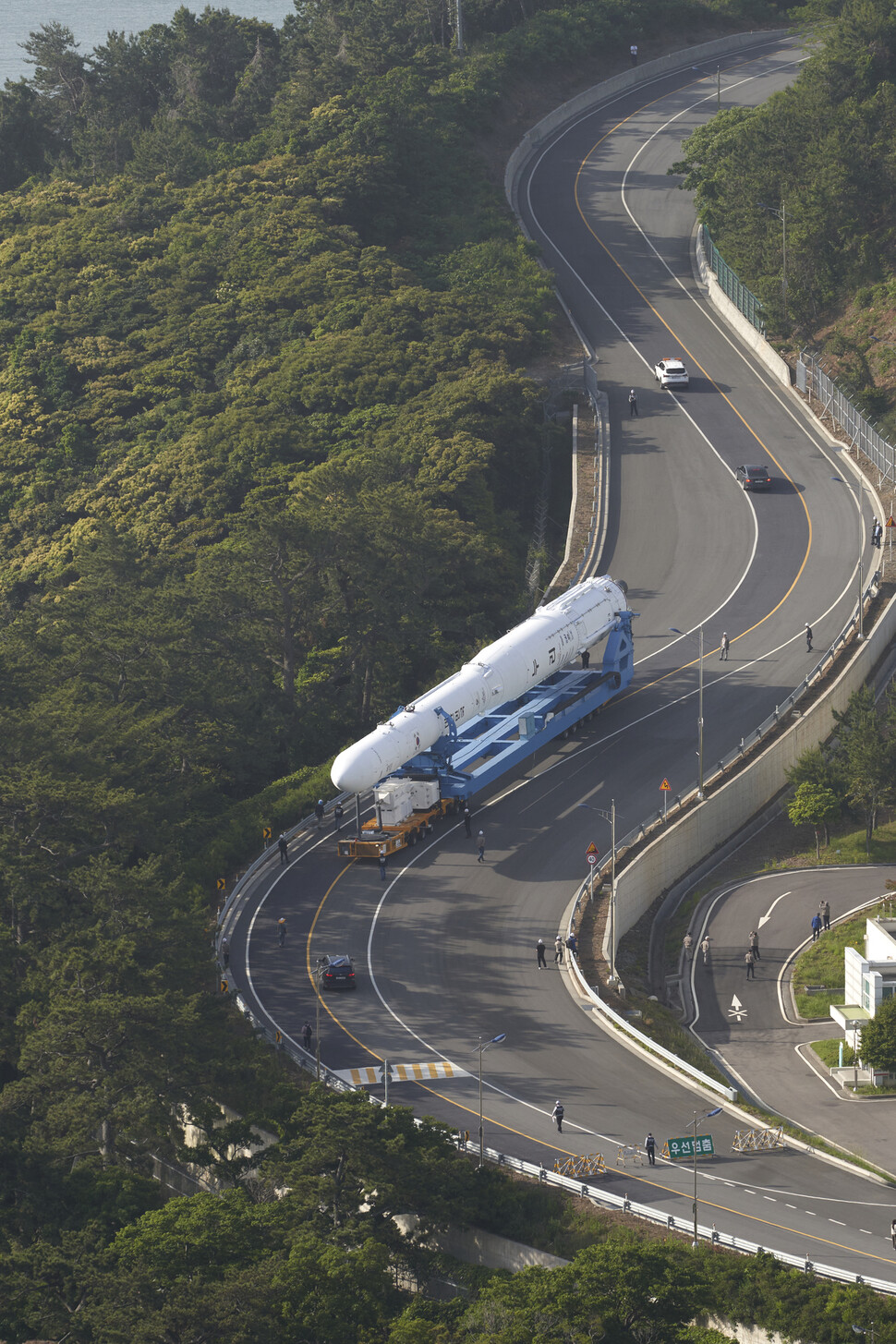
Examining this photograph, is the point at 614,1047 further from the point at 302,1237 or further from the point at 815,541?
the point at 815,541

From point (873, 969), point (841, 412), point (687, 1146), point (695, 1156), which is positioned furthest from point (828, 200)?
point (695, 1156)

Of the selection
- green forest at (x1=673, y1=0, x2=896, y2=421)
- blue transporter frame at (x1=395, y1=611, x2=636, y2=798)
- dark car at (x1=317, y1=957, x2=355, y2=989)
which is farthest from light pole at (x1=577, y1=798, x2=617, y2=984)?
green forest at (x1=673, y1=0, x2=896, y2=421)

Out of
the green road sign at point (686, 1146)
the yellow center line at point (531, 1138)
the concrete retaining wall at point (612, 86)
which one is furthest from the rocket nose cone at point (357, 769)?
the concrete retaining wall at point (612, 86)

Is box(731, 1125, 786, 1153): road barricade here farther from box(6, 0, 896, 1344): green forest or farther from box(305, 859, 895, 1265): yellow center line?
box(6, 0, 896, 1344): green forest

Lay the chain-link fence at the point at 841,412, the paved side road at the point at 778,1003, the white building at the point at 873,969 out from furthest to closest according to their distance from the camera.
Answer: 1. the chain-link fence at the point at 841,412
2. the white building at the point at 873,969
3. the paved side road at the point at 778,1003

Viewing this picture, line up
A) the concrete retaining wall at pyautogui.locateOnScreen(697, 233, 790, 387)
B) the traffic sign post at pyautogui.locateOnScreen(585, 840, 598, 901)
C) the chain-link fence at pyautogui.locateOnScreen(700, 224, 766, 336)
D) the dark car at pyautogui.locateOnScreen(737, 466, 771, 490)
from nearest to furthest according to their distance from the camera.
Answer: the traffic sign post at pyautogui.locateOnScreen(585, 840, 598, 901) → the dark car at pyautogui.locateOnScreen(737, 466, 771, 490) → the concrete retaining wall at pyautogui.locateOnScreen(697, 233, 790, 387) → the chain-link fence at pyautogui.locateOnScreen(700, 224, 766, 336)

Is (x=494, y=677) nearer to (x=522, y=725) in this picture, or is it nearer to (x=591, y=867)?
(x=522, y=725)

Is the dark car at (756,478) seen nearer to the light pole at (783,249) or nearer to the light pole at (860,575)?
the light pole at (860,575)
